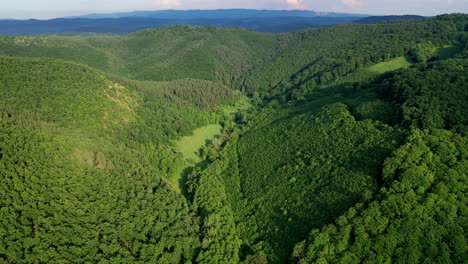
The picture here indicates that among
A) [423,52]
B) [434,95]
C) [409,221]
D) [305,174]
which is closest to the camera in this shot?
[409,221]

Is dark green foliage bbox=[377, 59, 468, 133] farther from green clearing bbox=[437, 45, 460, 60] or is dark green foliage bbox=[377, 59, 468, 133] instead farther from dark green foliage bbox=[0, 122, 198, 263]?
dark green foliage bbox=[0, 122, 198, 263]

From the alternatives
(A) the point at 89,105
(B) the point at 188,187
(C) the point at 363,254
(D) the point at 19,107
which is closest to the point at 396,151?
(C) the point at 363,254

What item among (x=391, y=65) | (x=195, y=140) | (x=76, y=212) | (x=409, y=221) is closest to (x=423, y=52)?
(x=391, y=65)

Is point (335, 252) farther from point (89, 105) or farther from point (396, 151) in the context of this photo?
point (89, 105)

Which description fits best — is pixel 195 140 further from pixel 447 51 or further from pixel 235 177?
pixel 447 51

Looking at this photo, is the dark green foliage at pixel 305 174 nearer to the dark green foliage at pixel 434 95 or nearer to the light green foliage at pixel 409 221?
the light green foliage at pixel 409 221

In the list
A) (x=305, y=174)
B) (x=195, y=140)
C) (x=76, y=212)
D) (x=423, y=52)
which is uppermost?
(x=423, y=52)

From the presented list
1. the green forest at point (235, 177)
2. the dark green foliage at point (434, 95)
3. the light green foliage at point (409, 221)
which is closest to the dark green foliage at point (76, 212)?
the green forest at point (235, 177)
